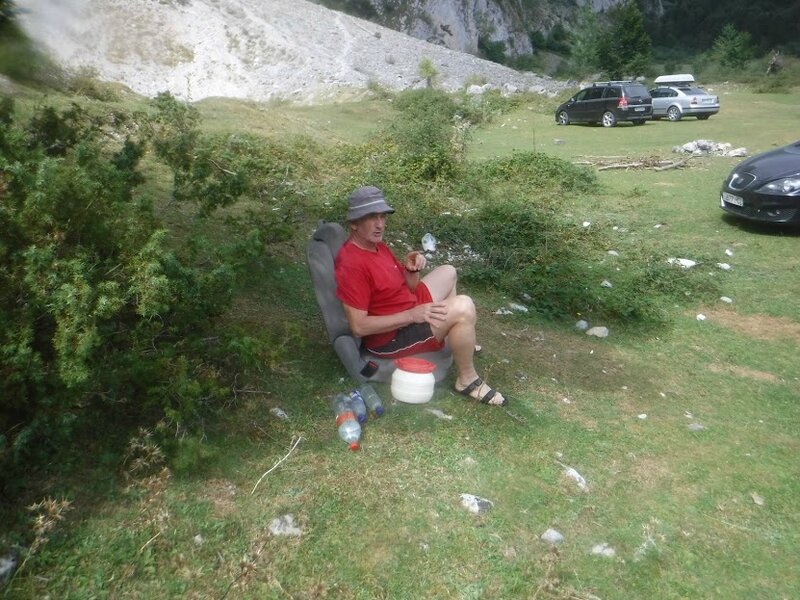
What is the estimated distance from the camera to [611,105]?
73.0ft

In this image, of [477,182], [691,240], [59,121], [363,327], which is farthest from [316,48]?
[363,327]

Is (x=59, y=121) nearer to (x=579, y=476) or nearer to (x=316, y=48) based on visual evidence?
(x=579, y=476)

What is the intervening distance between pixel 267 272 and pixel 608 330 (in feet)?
9.74

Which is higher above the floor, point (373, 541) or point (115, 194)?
point (115, 194)

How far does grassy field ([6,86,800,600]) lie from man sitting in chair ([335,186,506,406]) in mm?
278

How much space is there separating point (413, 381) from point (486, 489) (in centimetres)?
81

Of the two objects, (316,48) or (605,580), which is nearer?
(605,580)

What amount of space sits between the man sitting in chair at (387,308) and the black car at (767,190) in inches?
260

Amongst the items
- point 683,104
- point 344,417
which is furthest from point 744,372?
point 683,104

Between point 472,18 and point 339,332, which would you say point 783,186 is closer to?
point 339,332

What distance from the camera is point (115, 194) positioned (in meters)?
3.39

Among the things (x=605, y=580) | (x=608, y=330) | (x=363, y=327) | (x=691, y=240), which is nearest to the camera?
(x=605, y=580)

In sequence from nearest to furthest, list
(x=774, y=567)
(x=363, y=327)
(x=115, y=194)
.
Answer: (x=774, y=567) < (x=115, y=194) < (x=363, y=327)

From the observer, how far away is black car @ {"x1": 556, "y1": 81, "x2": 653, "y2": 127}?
22.0 metres
